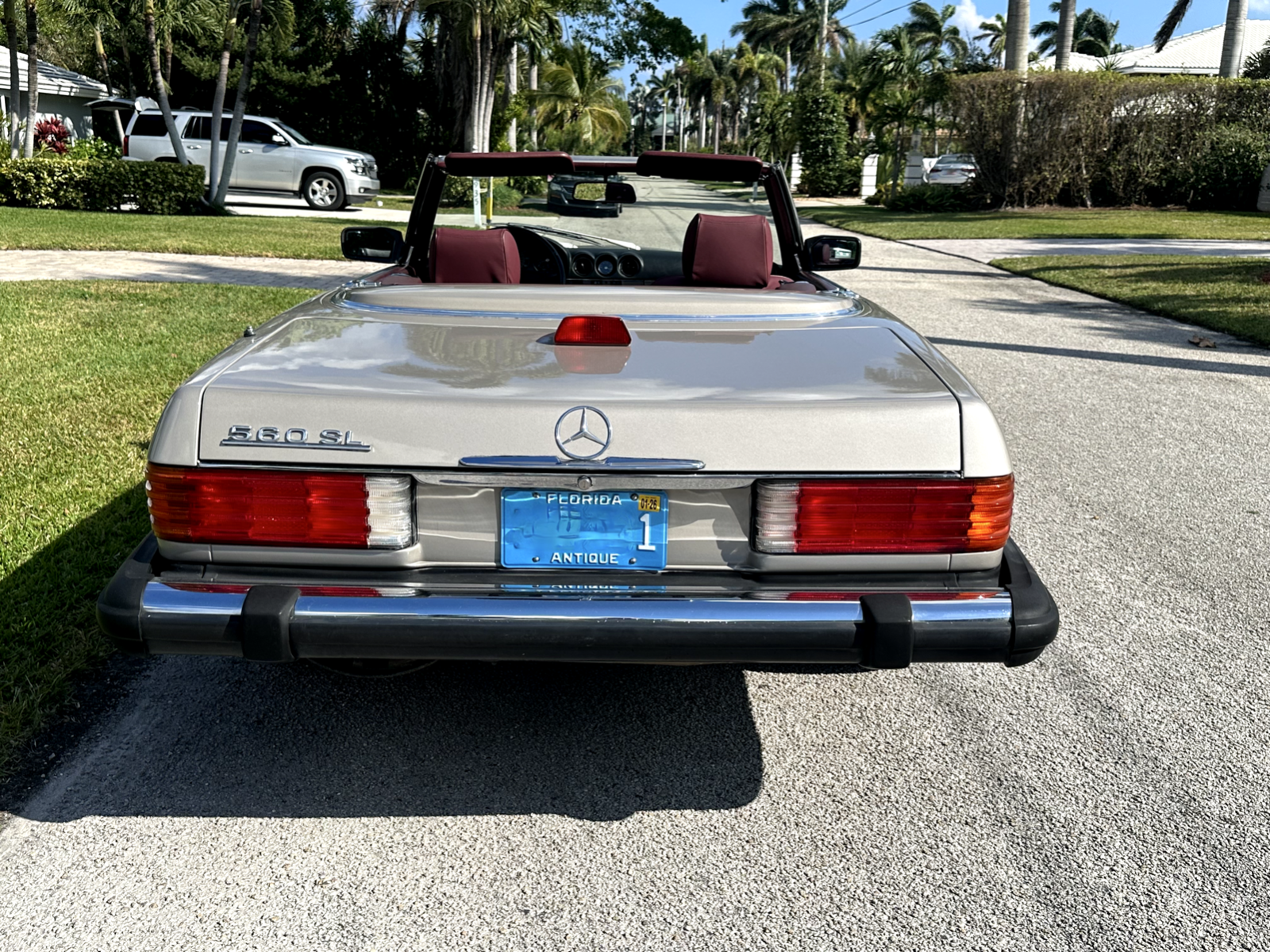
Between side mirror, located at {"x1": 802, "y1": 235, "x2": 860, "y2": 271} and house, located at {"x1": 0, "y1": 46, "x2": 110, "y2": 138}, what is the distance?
29.7 m

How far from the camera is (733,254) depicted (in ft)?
13.0

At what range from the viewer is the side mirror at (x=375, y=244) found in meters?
4.50

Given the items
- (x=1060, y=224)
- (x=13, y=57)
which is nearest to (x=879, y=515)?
(x=1060, y=224)

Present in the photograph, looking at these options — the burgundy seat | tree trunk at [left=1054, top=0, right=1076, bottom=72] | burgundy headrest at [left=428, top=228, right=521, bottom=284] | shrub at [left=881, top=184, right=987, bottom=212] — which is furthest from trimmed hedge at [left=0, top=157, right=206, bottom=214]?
tree trunk at [left=1054, top=0, right=1076, bottom=72]

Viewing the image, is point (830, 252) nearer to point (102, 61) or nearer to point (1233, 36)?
point (1233, 36)

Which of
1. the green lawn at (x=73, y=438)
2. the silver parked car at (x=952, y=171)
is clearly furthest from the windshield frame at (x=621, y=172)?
the silver parked car at (x=952, y=171)

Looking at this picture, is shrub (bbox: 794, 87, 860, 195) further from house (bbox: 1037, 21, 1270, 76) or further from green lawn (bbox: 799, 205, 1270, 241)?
→ house (bbox: 1037, 21, 1270, 76)

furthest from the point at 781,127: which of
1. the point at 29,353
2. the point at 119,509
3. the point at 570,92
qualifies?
the point at 119,509

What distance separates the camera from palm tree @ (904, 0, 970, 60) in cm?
6005

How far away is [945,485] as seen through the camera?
2.57m

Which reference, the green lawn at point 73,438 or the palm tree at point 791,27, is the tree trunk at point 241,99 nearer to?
the green lawn at point 73,438

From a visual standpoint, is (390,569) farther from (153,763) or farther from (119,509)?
(119,509)

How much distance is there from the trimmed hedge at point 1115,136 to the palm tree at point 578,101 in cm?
1467

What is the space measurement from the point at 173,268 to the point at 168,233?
4048 mm
